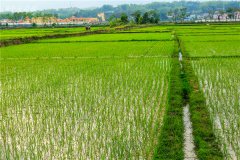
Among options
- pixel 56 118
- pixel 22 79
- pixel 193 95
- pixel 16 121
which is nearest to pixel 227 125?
pixel 193 95

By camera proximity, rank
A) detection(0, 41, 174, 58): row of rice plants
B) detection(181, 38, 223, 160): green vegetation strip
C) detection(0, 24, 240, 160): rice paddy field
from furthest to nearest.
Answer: detection(0, 41, 174, 58): row of rice plants
detection(0, 24, 240, 160): rice paddy field
detection(181, 38, 223, 160): green vegetation strip

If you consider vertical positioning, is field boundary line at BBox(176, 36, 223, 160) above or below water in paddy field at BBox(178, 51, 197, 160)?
above

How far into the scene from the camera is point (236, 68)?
964 cm

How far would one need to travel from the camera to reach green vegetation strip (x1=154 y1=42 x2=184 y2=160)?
13.0 feet

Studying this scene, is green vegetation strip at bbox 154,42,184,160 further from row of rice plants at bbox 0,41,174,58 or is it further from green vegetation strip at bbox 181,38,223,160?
row of rice plants at bbox 0,41,174,58

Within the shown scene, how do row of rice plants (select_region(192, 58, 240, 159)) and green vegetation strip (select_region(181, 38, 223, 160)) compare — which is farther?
row of rice plants (select_region(192, 58, 240, 159))

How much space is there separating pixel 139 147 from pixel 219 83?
4.21 meters

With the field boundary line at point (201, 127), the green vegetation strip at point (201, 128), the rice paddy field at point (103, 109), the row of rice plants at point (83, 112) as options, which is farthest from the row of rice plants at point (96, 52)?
the green vegetation strip at point (201, 128)

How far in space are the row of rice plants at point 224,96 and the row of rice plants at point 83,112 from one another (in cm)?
89

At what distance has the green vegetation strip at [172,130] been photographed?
3.96 m

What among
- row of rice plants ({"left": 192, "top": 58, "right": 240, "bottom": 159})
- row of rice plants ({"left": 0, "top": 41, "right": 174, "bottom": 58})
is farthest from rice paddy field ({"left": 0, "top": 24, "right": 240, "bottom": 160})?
row of rice plants ({"left": 0, "top": 41, "right": 174, "bottom": 58})

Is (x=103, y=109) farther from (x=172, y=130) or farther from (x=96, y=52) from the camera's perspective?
(x=96, y=52)

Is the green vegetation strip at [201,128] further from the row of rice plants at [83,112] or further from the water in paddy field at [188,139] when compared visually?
the row of rice plants at [83,112]

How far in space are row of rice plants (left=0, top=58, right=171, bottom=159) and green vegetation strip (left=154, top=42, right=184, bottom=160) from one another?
4.9 inches
